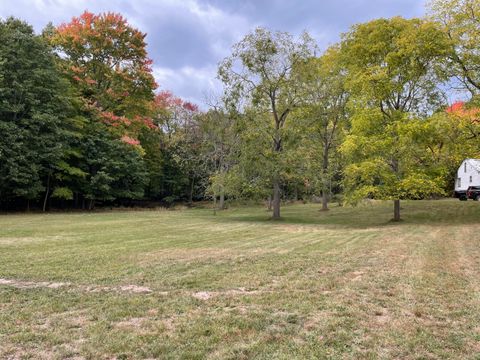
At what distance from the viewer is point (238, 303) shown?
14.5 feet

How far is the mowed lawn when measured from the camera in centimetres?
319

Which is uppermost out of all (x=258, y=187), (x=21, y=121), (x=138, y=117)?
(x=138, y=117)

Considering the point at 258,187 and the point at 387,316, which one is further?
the point at 258,187

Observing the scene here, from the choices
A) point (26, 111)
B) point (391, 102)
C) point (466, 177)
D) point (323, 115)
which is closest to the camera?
point (391, 102)

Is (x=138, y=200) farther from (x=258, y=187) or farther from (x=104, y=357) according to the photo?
(x=104, y=357)

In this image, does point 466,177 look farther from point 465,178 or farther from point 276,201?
point 276,201

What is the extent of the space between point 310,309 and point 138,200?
3686 cm

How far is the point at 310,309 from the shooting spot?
4.14 metres

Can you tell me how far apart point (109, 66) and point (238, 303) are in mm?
30077

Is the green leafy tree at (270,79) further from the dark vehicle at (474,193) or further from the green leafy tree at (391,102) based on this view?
the dark vehicle at (474,193)

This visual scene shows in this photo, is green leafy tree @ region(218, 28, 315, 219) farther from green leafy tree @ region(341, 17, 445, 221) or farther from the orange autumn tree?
the orange autumn tree

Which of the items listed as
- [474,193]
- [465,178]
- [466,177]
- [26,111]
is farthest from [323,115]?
[465,178]

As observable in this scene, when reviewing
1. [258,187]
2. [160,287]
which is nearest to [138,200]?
[258,187]

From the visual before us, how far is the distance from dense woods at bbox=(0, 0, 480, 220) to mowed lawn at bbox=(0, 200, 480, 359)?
32.2 feet
